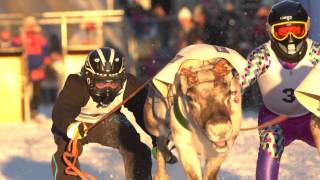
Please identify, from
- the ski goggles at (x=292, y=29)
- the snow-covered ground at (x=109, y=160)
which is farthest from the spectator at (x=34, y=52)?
the ski goggles at (x=292, y=29)

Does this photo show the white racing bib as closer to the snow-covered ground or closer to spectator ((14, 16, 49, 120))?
the snow-covered ground

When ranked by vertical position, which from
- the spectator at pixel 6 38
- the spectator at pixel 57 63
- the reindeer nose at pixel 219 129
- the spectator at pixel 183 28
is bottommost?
the spectator at pixel 57 63

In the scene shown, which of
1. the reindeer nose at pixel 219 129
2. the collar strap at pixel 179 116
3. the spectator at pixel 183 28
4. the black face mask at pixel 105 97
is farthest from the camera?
the spectator at pixel 183 28

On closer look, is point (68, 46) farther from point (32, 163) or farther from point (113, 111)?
point (113, 111)

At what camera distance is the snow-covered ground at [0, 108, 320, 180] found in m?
7.36

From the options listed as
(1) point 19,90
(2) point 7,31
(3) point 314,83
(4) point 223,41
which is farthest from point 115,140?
(2) point 7,31

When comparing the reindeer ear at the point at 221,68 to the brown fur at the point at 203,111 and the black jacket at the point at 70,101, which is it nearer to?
the brown fur at the point at 203,111

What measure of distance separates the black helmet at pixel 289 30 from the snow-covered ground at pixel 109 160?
215 cm

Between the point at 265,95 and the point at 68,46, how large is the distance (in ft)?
28.6

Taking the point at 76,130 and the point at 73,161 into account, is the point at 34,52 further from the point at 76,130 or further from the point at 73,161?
the point at 76,130

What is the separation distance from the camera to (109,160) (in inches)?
329

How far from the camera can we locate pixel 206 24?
1192 cm

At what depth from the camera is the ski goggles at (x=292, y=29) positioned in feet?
16.3

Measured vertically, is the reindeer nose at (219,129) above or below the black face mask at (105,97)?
above
